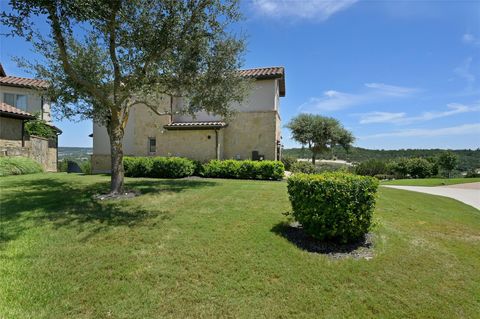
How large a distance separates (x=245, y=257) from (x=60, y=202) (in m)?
6.17

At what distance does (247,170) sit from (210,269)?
11334 millimetres

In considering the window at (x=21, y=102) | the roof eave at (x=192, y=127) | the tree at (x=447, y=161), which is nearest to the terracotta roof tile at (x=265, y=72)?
the roof eave at (x=192, y=127)

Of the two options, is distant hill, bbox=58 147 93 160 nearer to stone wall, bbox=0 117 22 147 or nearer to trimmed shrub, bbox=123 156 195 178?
stone wall, bbox=0 117 22 147

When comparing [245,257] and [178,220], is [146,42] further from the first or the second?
[245,257]

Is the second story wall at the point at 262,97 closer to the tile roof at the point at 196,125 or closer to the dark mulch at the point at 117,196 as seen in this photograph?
the tile roof at the point at 196,125

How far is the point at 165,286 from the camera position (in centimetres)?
427

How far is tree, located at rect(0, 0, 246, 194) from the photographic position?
779 cm

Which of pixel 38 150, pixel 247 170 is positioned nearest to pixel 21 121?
pixel 38 150

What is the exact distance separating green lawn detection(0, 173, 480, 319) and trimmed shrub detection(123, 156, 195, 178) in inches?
336

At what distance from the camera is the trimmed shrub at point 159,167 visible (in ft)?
52.6

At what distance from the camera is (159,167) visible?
53.2 feet

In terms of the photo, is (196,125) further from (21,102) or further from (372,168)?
(372,168)

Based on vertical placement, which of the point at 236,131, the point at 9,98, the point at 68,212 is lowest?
the point at 68,212

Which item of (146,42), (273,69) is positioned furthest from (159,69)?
(273,69)
